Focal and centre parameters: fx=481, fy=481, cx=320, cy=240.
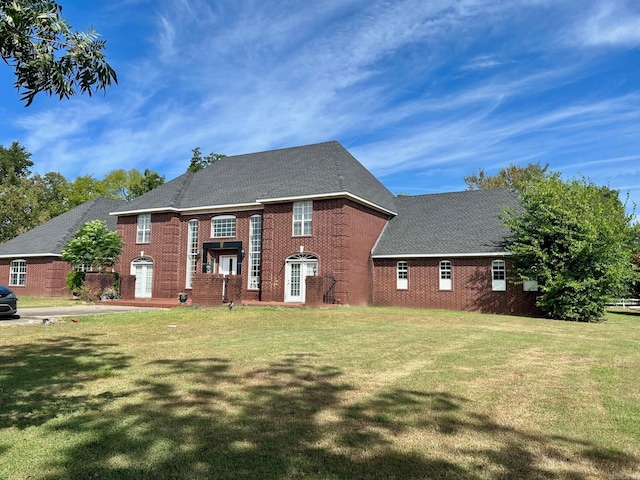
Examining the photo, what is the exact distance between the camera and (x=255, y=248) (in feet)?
91.8

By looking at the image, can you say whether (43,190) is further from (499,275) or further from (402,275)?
(499,275)

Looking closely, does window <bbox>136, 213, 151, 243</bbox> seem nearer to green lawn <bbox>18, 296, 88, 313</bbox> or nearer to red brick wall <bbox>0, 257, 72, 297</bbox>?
green lawn <bbox>18, 296, 88, 313</bbox>

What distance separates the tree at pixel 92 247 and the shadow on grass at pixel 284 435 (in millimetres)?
23220

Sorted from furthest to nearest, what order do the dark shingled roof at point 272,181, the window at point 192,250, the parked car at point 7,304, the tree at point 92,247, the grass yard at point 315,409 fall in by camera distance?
1. the window at point 192,250
2. the tree at point 92,247
3. the dark shingled roof at point 272,181
4. the parked car at point 7,304
5. the grass yard at point 315,409

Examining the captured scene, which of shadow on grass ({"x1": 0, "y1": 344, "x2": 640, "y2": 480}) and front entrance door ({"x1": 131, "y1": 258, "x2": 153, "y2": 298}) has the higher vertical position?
front entrance door ({"x1": 131, "y1": 258, "x2": 153, "y2": 298})

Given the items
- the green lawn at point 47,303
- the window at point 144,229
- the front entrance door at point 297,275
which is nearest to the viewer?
the green lawn at point 47,303

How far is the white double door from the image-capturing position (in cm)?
2567

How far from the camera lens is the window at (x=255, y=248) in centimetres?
2781

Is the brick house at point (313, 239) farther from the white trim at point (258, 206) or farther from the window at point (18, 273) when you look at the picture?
the window at point (18, 273)

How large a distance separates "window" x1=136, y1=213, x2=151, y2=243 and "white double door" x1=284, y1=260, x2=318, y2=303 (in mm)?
10905

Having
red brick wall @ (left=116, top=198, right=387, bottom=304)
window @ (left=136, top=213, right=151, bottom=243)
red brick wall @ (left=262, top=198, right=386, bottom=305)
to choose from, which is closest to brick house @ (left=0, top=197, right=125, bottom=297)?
window @ (left=136, top=213, right=151, bottom=243)

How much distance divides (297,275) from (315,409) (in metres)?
20.1

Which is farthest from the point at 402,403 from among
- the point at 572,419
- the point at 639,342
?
the point at 639,342

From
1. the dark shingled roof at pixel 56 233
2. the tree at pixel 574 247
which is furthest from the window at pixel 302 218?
the dark shingled roof at pixel 56 233
